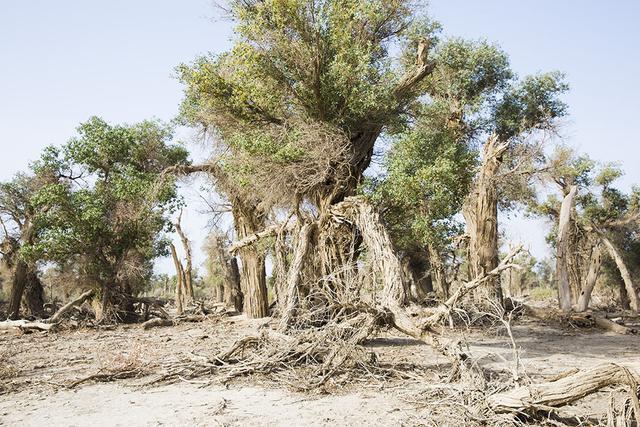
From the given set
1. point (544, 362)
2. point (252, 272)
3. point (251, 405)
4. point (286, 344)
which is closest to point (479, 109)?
point (252, 272)

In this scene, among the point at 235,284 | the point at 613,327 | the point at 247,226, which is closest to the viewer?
the point at 613,327

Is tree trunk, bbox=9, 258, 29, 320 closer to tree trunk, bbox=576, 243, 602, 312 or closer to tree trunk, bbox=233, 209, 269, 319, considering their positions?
tree trunk, bbox=233, 209, 269, 319

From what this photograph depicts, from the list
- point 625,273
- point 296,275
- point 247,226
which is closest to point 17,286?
point 247,226

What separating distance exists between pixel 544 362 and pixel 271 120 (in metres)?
8.06

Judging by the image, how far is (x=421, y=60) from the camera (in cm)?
1266

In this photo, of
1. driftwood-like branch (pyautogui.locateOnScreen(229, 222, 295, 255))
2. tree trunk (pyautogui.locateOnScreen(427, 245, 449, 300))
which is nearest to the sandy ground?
driftwood-like branch (pyautogui.locateOnScreen(229, 222, 295, 255))

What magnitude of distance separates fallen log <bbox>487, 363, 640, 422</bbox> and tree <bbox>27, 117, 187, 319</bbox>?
1548 cm

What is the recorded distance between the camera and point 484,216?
47.9 feet

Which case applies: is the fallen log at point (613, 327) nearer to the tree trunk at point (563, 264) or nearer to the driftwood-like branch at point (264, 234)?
the tree trunk at point (563, 264)

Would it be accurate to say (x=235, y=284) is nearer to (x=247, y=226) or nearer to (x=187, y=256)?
(x=187, y=256)

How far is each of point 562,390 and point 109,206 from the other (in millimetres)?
18027

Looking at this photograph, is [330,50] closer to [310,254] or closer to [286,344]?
[310,254]

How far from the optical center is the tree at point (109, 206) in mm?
18641

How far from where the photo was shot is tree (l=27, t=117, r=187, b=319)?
61.2 feet
